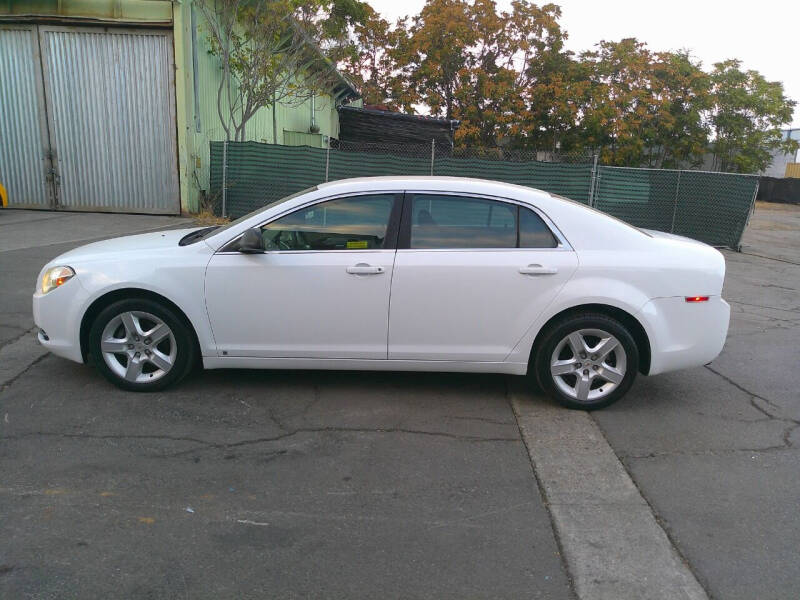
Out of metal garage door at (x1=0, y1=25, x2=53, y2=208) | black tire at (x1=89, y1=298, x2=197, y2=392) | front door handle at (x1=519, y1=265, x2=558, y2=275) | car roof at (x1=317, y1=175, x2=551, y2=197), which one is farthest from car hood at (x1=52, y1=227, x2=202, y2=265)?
metal garage door at (x1=0, y1=25, x2=53, y2=208)

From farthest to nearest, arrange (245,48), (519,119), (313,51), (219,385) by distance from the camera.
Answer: (519,119), (313,51), (245,48), (219,385)

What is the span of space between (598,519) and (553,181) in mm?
12200

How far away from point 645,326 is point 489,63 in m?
32.3

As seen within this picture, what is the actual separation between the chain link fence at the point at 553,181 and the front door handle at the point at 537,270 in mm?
10238

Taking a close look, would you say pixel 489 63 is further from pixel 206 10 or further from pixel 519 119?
pixel 206 10

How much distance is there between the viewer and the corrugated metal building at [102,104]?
13281mm

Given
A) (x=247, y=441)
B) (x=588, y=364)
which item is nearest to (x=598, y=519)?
(x=588, y=364)

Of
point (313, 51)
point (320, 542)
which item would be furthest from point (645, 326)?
point (313, 51)

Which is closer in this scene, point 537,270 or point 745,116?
point 537,270

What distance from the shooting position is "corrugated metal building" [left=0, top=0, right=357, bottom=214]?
13.3m

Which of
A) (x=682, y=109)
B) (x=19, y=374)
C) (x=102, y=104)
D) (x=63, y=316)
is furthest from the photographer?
(x=682, y=109)

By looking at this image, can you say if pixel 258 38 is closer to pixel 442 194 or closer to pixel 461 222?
pixel 442 194

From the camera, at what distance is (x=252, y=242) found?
454cm

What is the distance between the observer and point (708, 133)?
37.8 metres
